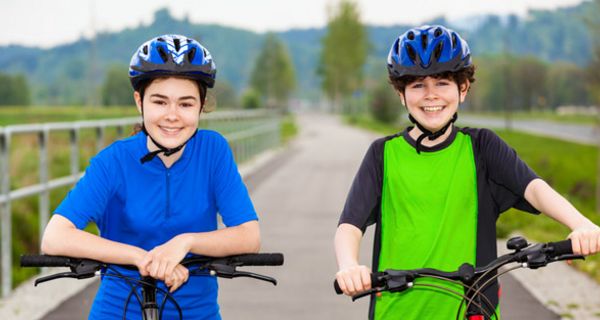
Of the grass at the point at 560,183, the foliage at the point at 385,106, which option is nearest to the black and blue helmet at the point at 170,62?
the grass at the point at 560,183

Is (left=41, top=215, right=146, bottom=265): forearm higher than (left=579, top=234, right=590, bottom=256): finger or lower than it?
lower

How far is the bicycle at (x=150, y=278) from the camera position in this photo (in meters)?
2.89

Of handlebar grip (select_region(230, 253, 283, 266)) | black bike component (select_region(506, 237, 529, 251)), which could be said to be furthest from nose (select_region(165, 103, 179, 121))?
black bike component (select_region(506, 237, 529, 251))

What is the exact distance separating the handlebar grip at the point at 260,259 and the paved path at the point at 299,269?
4153 millimetres

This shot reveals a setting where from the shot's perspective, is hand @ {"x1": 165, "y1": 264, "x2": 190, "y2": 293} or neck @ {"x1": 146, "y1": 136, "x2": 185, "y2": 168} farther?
neck @ {"x1": 146, "y1": 136, "x2": 185, "y2": 168}

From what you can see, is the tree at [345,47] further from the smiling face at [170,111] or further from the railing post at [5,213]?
the smiling face at [170,111]

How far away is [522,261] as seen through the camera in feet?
9.43

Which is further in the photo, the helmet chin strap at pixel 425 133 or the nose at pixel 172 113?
the helmet chin strap at pixel 425 133

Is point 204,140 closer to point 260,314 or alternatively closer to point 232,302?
point 260,314

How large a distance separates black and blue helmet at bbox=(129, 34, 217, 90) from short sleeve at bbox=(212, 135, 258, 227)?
297mm

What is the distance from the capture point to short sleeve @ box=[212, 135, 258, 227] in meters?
3.32

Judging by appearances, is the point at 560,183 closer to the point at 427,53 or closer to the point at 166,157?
the point at 427,53

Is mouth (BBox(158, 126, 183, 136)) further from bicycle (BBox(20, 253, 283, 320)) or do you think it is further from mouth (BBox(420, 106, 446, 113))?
mouth (BBox(420, 106, 446, 113))

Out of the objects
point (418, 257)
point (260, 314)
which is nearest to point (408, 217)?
point (418, 257)
